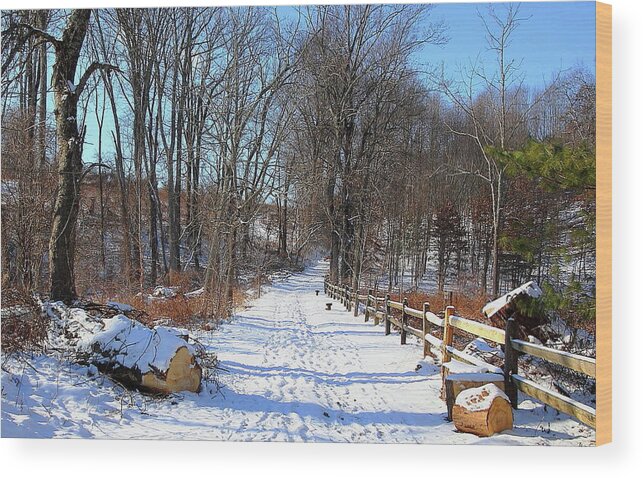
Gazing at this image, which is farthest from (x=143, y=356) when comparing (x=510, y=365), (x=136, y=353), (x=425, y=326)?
(x=510, y=365)

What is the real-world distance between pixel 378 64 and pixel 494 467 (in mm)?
3412

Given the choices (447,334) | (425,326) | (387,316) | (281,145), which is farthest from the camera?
(387,316)

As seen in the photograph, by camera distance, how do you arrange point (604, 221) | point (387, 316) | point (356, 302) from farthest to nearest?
point (356, 302) → point (387, 316) → point (604, 221)

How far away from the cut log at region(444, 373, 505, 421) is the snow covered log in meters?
1.93

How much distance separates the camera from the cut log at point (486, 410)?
340 centimetres

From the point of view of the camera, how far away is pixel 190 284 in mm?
5219

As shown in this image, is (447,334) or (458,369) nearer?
(458,369)

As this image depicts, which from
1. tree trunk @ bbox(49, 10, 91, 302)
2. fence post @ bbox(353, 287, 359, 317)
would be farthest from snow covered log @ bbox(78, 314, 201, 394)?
fence post @ bbox(353, 287, 359, 317)

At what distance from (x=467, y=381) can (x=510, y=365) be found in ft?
1.13

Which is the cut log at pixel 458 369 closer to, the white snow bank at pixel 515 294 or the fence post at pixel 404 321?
the white snow bank at pixel 515 294

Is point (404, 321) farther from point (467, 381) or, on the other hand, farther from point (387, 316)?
point (467, 381)

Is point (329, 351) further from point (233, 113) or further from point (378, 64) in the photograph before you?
point (378, 64)

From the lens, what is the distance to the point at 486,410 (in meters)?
3.39

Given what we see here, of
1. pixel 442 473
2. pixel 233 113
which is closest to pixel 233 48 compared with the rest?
pixel 233 113
